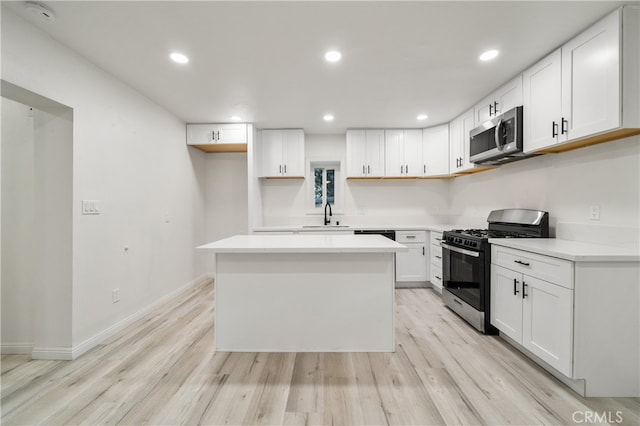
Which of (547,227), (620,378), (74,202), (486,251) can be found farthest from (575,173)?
(74,202)

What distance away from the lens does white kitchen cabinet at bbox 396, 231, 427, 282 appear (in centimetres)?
406

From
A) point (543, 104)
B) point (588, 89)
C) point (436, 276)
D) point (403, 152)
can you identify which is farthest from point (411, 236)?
point (588, 89)

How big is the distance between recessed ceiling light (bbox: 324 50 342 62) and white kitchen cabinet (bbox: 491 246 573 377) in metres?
2.15

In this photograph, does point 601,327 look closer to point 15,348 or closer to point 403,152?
point 403,152

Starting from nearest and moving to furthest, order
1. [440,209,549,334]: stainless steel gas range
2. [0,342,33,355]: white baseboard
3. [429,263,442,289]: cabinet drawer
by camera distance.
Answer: [0,342,33,355]: white baseboard, [440,209,549,334]: stainless steel gas range, [429,263,442,289]: cabinet drawer

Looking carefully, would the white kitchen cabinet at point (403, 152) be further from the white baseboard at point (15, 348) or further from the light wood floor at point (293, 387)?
the white baseboard at point (15, 348)

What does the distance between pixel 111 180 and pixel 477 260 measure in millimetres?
3546

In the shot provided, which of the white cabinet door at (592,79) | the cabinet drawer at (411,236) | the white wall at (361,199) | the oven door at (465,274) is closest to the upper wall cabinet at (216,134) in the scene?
the white wall at (361,199)

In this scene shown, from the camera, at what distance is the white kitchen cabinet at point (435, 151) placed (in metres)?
4.12

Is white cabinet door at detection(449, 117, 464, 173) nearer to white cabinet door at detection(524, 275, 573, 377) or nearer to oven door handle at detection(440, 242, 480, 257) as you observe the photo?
oven door handle at detection(440, 242, 480, 257)

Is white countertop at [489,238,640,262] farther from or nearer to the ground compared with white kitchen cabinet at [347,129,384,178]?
nearer to the ground

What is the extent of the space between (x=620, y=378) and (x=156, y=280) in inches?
163

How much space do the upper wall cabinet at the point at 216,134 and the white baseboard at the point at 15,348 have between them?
283cm

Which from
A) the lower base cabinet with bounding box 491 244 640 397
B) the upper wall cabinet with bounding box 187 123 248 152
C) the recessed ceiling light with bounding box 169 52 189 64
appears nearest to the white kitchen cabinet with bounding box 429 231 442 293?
the lower base cabinet with bounding box 491 244 640 397
